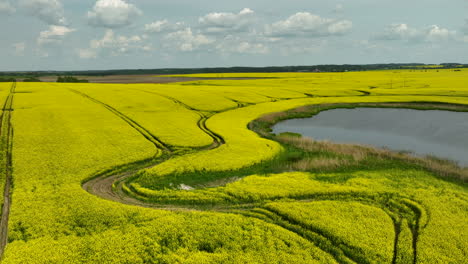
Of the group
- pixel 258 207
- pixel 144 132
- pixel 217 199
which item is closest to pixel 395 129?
pixel 258 207

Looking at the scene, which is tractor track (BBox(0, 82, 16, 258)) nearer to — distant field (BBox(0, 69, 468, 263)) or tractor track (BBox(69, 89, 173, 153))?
distant field (BBox(0, 69, 468, 263))

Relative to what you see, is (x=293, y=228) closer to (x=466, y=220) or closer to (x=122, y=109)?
(x=466, y=220)

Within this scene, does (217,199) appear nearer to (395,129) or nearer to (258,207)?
(258,207)

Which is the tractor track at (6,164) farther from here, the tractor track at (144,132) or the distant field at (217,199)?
the tractor track at (144,132)

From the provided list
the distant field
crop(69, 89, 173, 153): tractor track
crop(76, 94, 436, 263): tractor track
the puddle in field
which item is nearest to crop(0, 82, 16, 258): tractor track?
the distant field

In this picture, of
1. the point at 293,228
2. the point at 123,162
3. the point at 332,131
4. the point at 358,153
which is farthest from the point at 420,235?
the point at 332,131
